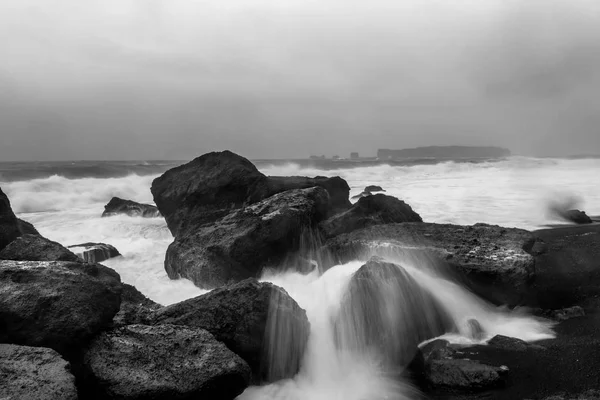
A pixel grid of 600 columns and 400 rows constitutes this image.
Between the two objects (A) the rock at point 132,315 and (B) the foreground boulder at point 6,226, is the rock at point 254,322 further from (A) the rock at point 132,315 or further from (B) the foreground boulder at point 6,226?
(B) the foreground boulder at point 6,226

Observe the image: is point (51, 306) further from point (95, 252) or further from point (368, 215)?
point (368, 215)

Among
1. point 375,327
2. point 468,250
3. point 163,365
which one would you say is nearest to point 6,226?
point 163,365

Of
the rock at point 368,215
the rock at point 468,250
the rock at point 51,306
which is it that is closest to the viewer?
the rock at point 51,306

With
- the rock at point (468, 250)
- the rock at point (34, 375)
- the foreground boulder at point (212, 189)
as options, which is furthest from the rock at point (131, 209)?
the rock at point (34, 375)

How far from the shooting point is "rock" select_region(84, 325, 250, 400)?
3.49 metres

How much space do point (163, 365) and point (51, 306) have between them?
1.22 m

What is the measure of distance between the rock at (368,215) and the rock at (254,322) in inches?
151

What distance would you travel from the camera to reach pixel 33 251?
245 inches

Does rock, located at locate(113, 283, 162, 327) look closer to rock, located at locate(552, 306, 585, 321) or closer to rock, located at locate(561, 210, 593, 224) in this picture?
rock, located at locate(552, 306, 585, 321)

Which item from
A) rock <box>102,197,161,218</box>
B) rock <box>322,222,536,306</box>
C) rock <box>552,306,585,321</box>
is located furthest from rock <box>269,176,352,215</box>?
rock <box>102,197,161,218</box>

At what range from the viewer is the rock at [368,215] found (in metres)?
8.61

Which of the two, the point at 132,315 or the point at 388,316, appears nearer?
the point at 132,315

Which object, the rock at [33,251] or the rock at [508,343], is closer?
the rock at [508,343]

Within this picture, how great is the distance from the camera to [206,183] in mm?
9961
